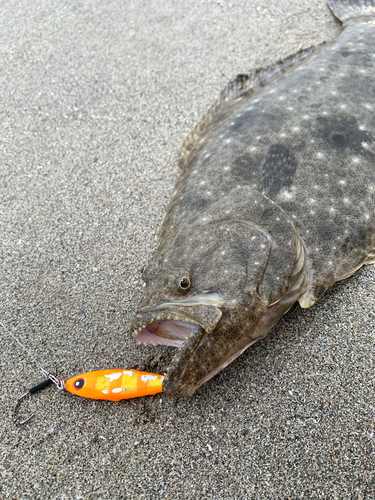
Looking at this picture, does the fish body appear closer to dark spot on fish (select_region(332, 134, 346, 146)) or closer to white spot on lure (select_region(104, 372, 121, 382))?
white spot on lure (select_region(104, 372, 121, 382))

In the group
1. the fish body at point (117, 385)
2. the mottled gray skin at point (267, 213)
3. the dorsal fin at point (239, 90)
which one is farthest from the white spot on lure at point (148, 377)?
the dorsal fin at point (239, 90)

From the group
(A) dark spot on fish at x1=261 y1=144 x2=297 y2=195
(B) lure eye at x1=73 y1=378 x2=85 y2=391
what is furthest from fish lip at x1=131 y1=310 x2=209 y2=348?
(A) dark spot on fish at x1=261 y1=144 x2=297 y2=195

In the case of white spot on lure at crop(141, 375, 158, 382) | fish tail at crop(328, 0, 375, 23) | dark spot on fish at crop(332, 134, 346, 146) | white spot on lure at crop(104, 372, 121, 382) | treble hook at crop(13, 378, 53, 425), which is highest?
fish tail at crop(328, 0, 375, 23)

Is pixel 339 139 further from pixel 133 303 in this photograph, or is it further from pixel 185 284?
pixel 133 303

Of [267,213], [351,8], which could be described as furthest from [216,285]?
[351,8]

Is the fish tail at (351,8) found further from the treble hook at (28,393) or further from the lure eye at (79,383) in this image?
the treble hook at (28,393)

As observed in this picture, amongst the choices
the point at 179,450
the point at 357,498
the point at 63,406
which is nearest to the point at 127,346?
the point at 63,406
